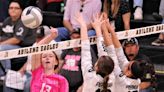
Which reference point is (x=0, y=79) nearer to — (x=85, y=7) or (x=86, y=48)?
(x=85, y=7)

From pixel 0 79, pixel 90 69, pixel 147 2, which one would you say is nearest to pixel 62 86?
pixel 90 69

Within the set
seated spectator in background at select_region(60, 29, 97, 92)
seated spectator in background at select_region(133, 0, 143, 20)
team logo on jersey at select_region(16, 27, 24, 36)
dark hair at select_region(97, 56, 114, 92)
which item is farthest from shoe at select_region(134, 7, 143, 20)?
dark hair at select_region(97, 56, 114, 92)

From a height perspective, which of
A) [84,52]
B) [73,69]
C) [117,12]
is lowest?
[73,69]

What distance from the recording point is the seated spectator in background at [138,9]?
7986 millimetres

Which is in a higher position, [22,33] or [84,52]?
[84,52]

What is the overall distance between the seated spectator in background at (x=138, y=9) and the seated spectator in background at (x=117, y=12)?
2.02 ft

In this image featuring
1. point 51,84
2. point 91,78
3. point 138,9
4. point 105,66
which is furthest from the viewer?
point 138,9

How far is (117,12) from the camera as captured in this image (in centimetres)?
735

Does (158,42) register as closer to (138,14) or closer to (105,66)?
(138,14)

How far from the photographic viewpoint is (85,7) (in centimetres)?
730

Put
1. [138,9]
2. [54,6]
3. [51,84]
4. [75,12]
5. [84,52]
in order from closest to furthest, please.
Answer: [84,52] → [51,84] → [75,12] → [138,9] → [54,6]

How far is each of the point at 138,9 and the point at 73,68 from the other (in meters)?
2.03

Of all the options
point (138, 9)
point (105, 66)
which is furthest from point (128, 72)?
point (138, 9)

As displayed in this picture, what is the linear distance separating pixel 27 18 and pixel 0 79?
1.63 m
